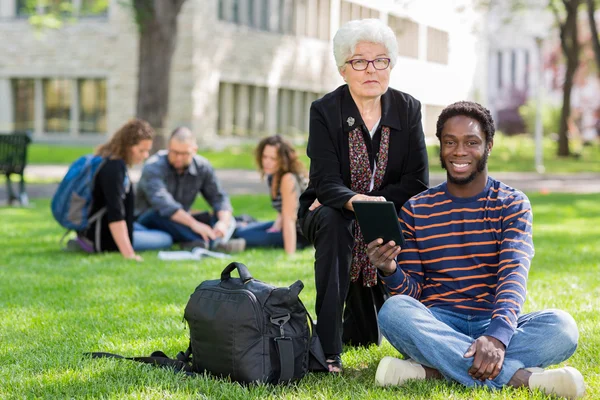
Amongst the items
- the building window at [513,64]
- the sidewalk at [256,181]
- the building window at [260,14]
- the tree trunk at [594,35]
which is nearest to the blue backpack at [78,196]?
the sidewalk at [256,181]

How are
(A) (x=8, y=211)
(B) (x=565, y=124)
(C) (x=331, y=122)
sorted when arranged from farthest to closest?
(B) (x=565, y=124), (A) (x=8, y=211), (C) (x=331, y=122)

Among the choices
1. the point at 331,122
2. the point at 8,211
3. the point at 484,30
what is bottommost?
the point at 8,211

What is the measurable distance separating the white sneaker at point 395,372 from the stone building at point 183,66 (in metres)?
25.4

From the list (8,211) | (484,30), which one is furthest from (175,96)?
(8,211)

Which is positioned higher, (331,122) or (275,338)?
(331,122)

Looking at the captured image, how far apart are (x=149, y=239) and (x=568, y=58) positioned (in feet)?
77.8

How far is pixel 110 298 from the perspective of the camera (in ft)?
21.9

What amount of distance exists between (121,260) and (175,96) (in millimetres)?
23209

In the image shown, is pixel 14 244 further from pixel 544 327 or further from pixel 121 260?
pixel 544 327

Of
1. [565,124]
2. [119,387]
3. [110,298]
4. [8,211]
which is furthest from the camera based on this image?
[565,124]

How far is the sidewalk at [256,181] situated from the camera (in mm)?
17047

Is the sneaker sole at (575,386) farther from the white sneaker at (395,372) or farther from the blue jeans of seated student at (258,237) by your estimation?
the blue jeans of seated student at (258,237)

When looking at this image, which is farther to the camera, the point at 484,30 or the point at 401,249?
the point at 484,30

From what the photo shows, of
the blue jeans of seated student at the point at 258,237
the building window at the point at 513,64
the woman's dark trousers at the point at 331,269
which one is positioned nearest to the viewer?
the woman's dark trousers at the point at 331,269
